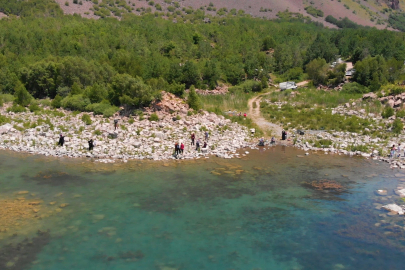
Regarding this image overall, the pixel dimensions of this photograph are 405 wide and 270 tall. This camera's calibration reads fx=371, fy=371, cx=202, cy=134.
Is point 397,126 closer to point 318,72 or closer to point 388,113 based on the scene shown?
point 388,113

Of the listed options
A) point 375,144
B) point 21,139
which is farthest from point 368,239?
point 21,139

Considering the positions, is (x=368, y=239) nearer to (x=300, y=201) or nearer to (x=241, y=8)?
(x=300, y=201)

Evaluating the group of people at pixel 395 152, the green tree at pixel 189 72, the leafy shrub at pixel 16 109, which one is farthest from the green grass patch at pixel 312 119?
the leafy shrub at pixel 16 109

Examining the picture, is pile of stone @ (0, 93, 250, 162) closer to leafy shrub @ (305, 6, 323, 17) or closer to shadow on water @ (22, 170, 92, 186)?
shadow on water @ (22, 170, 92, 186)

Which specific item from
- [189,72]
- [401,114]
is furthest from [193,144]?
[189,72]

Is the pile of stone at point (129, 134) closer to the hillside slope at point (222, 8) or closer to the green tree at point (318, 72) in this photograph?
the green tree at point (318, 72)

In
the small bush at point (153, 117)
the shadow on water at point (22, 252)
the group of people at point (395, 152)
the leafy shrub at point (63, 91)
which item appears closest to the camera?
the shadow on water at point (22, 252)
